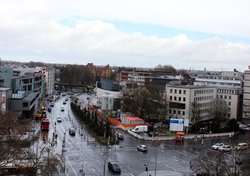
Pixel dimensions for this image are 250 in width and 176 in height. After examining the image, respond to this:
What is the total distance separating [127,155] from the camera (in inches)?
1220

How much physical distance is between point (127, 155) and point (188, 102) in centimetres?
2102

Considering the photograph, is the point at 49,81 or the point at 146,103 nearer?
the point at 146,103

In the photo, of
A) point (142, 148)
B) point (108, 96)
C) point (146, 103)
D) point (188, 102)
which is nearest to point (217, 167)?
point (142, 148)

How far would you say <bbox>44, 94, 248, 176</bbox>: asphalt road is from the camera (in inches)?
1030

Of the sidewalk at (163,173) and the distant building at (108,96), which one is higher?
the distant building at (108,96)

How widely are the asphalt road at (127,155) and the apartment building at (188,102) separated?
931 centimetres

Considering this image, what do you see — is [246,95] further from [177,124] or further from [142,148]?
[142,148]

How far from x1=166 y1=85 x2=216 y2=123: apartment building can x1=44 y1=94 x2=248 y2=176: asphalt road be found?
9.31 metres

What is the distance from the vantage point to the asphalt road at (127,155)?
26.2 m

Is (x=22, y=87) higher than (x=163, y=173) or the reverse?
higher

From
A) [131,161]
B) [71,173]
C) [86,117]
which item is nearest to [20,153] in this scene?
[71,173]

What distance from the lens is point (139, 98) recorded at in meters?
50.9

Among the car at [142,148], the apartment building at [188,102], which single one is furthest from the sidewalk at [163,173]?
the apartment building at [188,102]

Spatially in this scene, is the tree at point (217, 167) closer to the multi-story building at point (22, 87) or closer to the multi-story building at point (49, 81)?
the multi-story building at point (22, 87)
